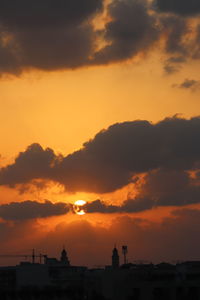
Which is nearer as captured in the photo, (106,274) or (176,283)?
(176,283)

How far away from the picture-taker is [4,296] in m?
175

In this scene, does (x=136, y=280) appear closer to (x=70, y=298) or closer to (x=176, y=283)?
(x=176, y=283)

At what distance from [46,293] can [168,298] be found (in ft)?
127

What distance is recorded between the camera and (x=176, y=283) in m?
158

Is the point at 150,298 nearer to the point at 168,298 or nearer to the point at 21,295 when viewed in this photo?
the point at 168,298

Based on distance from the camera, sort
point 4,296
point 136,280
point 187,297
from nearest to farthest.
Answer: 1. point 187,297
2. point 136,280
3. point 4,296

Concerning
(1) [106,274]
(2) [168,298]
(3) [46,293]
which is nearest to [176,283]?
(2) [168,298]

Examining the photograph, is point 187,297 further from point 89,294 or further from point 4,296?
point 4,296

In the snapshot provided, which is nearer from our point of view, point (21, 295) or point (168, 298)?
point (168, 298)

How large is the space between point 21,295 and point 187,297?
4701cm

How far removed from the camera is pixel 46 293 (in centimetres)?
17925

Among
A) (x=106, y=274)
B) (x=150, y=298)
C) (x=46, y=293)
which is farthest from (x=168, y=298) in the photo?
(x=46, y=293)

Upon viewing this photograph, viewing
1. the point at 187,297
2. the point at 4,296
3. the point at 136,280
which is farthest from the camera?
the point at 4,296

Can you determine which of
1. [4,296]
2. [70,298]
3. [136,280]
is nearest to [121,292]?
[136,280]
